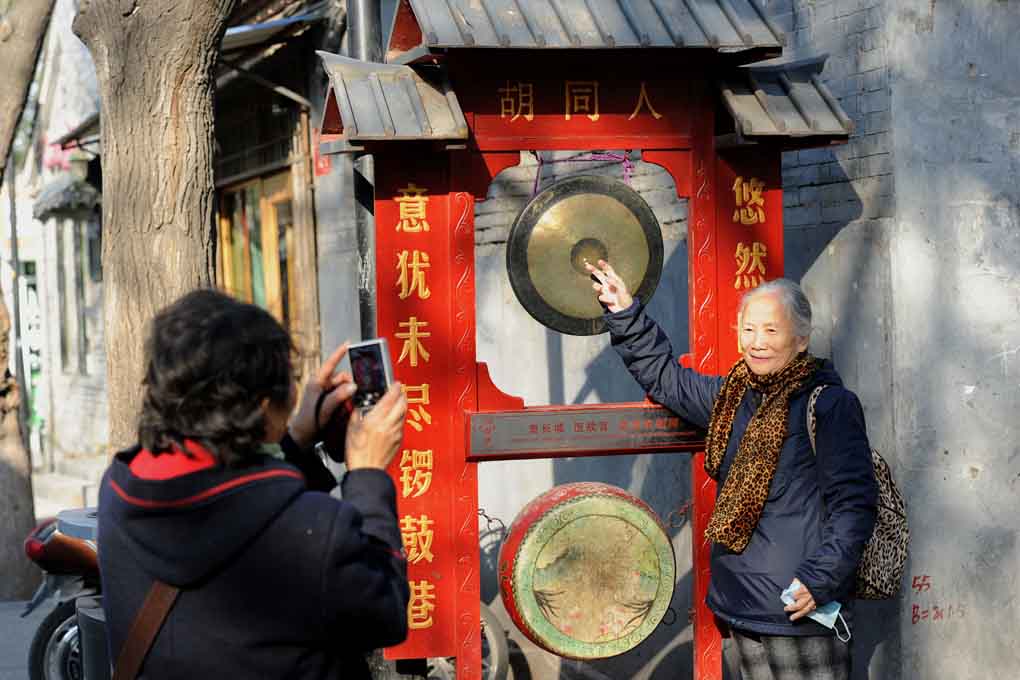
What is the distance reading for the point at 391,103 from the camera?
4.67m

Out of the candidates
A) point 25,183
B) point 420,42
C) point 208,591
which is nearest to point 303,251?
point 420,42

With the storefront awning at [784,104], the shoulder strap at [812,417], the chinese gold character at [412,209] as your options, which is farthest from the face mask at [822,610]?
the chinese gold character at [412,209]

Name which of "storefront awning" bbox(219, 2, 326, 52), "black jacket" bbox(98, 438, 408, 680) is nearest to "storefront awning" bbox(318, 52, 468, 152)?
"black jacket" bbox(98, 438, 408, 680)

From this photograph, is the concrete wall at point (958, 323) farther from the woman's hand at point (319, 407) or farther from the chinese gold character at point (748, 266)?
the woman's hand at point (319, 407)

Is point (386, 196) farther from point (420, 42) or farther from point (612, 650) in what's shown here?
point (612, 650)

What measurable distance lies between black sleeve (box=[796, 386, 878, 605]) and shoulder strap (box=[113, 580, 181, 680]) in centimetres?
208

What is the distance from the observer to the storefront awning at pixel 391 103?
4562mm

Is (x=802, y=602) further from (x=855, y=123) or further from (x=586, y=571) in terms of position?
(x=855, y=123)

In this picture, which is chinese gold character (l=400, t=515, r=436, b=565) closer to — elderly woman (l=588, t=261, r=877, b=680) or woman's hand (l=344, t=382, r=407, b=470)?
elderly woman (l=588, t=261, r=877, b=680)

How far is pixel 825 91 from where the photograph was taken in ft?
16.6

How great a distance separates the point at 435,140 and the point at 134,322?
1760 mm

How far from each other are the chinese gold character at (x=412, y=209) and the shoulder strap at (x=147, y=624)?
2.49 m

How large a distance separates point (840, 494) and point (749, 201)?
5.09ft

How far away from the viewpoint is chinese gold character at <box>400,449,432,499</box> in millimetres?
4883
